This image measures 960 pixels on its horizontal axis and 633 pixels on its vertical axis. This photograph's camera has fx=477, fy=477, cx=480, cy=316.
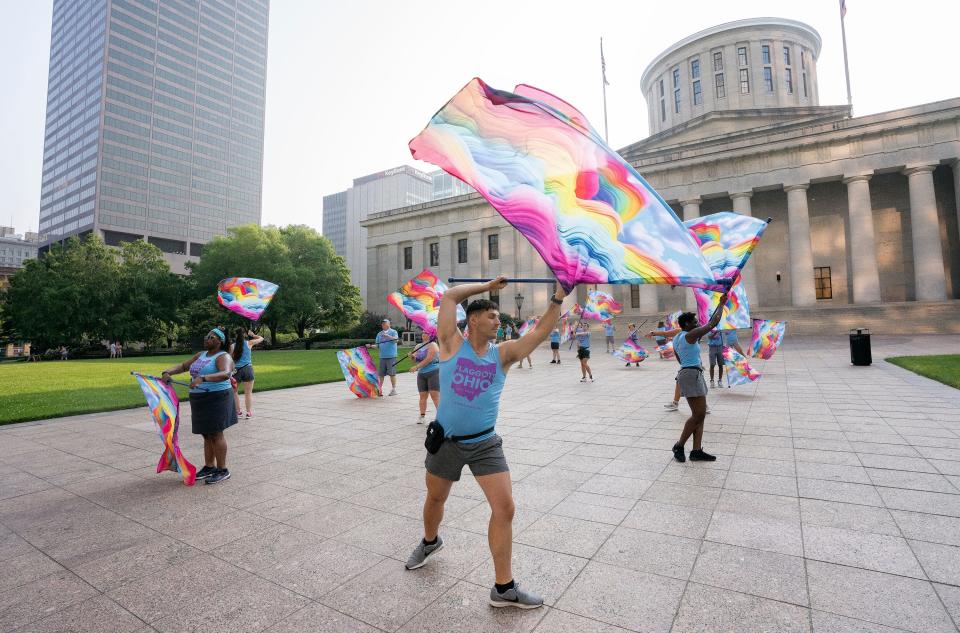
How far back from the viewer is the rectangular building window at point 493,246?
52156 millimetres

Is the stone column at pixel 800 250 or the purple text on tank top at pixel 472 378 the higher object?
the stone column at pixel 800 250

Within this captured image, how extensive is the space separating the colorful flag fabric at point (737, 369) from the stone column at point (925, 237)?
3029 centimetres

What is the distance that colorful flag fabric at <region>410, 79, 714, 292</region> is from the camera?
381 centimetres

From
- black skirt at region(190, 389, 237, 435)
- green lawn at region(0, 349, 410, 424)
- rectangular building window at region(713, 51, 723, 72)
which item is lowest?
green lawn at region(0, 349, 410, 424)

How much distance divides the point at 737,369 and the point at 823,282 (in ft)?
116

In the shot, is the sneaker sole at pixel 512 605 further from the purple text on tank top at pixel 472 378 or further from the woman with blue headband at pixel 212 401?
the woman with blue headband at pixel 212 401

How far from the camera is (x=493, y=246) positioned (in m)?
52.5

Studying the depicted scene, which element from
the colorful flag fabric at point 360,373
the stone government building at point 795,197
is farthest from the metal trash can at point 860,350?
the stone government building at point 795,197

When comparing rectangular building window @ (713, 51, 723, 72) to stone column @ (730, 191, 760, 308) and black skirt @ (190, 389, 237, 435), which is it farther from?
black skirt @ (190, 389, 237, 435)

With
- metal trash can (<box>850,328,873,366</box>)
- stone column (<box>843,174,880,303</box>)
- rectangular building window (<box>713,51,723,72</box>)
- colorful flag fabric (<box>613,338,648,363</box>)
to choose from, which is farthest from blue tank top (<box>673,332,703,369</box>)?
rectangular building window (<box>713,51,723,72</box>)

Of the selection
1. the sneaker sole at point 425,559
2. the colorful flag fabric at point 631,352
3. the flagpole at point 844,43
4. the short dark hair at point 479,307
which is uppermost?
the flagpole at point 844,43

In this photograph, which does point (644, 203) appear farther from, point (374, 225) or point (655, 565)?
point (374, 225)

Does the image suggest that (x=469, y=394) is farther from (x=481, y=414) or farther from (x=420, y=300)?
(x=420, y=300)

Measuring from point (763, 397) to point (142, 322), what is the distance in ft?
162
